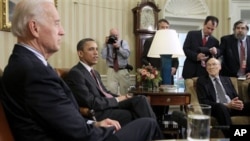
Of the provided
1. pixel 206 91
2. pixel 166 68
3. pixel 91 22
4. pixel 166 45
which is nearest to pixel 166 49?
pixel 166 45

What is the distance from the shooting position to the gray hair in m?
1.29

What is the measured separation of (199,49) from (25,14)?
3028 millimetres

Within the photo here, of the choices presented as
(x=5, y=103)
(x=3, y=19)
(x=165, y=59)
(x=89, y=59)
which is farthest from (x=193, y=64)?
(x=5, y=103)

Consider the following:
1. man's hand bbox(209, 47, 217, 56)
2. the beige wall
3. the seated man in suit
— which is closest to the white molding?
the beige wall

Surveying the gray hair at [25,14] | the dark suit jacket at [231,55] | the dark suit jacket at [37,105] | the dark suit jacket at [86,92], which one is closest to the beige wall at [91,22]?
the dark suit jacket at [231,55]

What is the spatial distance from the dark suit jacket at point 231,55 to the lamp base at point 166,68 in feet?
3.40

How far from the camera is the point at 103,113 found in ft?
9.03

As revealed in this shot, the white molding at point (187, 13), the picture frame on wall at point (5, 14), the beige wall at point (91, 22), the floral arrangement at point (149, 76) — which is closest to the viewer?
the picture frame on wall at point (5, 14)

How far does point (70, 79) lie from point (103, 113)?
0.41 metres

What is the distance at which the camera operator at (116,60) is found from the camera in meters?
4.51

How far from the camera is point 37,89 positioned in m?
1.16

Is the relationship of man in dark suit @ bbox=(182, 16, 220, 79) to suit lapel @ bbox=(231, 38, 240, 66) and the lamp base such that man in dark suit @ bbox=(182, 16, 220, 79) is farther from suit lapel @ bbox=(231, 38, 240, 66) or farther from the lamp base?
the lamp base

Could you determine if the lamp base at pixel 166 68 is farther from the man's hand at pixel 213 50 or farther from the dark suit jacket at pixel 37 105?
the dark suit jacket at pixel 37 105

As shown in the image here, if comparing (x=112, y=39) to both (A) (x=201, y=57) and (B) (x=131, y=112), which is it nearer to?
(A) (x=201, y=57)
